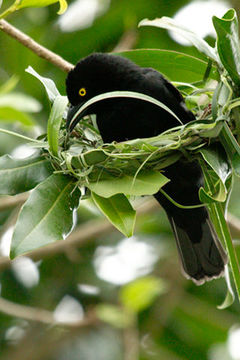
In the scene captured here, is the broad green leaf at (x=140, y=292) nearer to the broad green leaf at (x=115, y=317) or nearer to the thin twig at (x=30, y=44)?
the broad green leaf at (x=115, y=317)

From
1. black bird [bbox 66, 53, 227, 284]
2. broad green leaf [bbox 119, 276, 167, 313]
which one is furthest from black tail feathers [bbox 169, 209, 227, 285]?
broad green leaf [bbox 119, 276, 167, 313]

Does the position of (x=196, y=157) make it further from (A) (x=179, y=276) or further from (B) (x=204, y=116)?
(A) (x=179, y=276)

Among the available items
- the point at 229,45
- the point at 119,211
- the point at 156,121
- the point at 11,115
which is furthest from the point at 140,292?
the point at 229,45

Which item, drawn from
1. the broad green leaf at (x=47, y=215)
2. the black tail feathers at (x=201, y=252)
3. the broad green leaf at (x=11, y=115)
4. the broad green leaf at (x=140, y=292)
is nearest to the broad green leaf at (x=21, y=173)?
the broad green leaf at (x=47, y=215)

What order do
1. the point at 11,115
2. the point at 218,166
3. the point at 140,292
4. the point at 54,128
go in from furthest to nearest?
1. the point at 140,292
2. the point at 11,115
3. the point at 54,128
4. the point at 218,166

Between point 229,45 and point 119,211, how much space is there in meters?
0.81

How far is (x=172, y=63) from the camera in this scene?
383cm

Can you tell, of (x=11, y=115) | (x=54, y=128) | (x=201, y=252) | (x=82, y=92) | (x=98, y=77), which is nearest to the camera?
(x=54, y=128)

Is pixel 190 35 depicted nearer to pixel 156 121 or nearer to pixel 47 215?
pixel 156 121

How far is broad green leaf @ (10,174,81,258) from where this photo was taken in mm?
2775

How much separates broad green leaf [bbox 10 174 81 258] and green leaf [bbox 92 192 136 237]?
114 mm

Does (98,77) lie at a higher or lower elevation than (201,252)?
higher

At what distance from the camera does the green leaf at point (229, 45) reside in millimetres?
2944

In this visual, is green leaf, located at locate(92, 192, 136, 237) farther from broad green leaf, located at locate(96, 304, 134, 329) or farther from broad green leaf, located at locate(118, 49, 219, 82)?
broad green leaf, located at locate(96, 304, 134, 329)
